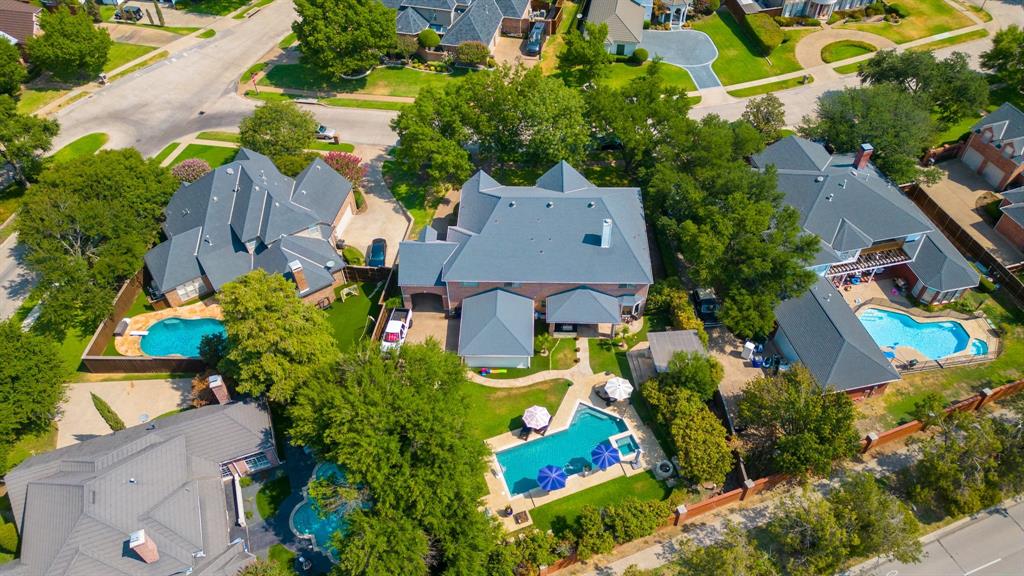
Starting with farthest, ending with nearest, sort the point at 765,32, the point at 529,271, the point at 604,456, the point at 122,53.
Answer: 1. the point at 122,53
2. the point at 765,32
3. the point at 529,271
4. the point at 604,456

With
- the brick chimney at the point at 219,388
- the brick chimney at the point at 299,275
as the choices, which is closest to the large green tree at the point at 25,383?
the brick chimney at the point at 219,388

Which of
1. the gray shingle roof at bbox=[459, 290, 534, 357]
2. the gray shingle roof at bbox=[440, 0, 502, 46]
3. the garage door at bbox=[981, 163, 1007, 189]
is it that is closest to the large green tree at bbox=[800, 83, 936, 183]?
the garage door at bbox=[981, 163, 1007, 189]

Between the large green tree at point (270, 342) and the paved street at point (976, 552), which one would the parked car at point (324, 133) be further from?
the paved street at point (976, 552)

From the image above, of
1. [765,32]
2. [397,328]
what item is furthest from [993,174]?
[397,328]

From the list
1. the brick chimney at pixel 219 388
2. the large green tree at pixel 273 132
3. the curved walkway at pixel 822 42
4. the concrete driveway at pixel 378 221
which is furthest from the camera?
the curved walkway at pixel 822 42

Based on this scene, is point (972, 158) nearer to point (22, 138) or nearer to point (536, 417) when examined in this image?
point (536, 417)

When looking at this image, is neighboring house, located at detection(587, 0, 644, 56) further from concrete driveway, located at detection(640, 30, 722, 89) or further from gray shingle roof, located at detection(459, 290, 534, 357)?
gray shingle roof, located at detection(459, 290, 534, 357)
